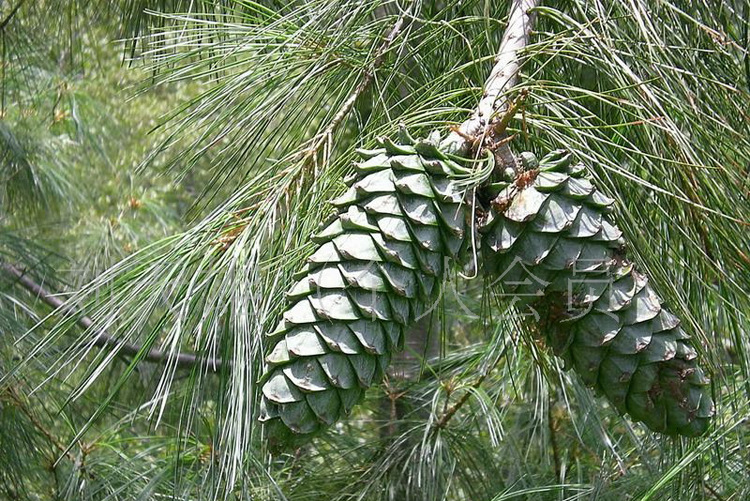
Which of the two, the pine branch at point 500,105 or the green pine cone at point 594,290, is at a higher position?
the pine branch at point 500,105

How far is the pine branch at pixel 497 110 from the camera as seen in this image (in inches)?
27.5

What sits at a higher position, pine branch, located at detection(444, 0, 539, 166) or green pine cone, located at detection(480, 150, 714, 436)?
pine branch, located at detection(444, 0, 539, 166)

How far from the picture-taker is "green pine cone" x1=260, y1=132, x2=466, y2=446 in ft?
2.09

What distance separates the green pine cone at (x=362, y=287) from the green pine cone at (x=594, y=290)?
4 centimetres

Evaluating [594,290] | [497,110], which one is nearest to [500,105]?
[497,110]

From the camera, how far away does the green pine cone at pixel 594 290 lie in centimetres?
67

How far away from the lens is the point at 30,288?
1858 mm

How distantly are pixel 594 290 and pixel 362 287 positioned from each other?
6.4 inches

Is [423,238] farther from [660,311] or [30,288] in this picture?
[30,288]

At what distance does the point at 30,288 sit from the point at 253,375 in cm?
125

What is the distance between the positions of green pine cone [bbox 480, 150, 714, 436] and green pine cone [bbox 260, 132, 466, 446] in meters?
0.04

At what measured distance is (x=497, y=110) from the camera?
2.32 feet

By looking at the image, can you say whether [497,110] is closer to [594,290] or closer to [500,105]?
[500,105]

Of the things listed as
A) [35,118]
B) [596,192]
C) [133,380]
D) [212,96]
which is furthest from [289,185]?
[35,118]
